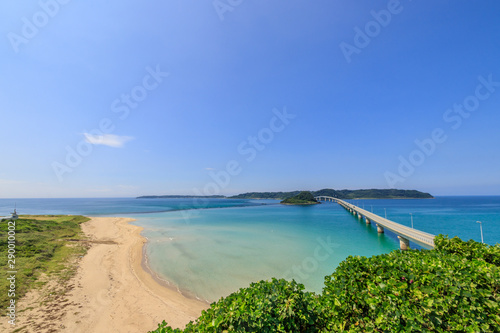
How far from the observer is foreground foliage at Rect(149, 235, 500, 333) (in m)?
3.51

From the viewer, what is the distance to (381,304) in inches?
157

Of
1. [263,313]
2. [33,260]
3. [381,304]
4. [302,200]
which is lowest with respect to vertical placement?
[302,200]

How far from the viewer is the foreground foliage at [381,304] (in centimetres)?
351

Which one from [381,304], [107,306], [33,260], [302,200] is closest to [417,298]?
[381,304]

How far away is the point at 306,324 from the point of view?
4109 millimetres

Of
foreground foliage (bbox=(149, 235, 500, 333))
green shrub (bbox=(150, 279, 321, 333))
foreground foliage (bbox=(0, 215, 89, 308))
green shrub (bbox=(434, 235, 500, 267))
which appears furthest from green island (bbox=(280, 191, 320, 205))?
green shrub (bbox=(150, 279, 321, 333))

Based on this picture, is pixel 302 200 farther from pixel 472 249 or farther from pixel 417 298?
pixel 417 298

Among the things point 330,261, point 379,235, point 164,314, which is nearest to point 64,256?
point 164,314

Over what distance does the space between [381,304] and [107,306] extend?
14717 millimetres

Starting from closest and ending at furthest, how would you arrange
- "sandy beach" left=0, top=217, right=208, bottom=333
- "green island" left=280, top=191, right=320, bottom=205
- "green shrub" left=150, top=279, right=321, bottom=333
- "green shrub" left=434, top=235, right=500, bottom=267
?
"green shrub" left=150, top=279, right=321, bottom=333
"green shrub" left=434, top=235, right=500, bottom=267
"sandy beach" left=0, top=217, right=208, bottom=333
"green island" left=280, top=191, right=320, bottom=205

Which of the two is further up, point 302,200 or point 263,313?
point 263,313

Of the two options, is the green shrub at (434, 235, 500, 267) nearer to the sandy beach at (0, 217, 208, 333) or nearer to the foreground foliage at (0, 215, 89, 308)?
the sandy beach at (0, 217, 208, 333)

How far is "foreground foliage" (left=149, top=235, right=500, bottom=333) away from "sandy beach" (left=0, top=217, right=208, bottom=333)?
9176mm

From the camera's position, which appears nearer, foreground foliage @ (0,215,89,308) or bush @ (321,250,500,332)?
bush @ (321,250,500,332)
